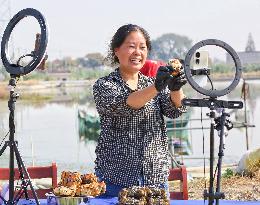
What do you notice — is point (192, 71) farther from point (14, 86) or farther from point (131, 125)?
point (14, 86)

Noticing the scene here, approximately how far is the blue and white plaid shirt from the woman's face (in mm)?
96

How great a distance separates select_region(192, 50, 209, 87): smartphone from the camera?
220 centimetres

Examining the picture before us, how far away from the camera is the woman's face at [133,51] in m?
2.79

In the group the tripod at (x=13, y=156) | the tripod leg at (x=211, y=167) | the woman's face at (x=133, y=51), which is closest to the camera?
the tripod leg at (x=211, y=167)

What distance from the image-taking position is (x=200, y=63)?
2.22 metres

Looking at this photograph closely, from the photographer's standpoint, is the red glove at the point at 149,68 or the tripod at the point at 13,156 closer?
the tripod at the point at 13,156

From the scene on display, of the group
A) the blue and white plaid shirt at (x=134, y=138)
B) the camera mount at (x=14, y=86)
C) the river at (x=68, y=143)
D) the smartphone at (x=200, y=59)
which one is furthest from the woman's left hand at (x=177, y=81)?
the river at (x=68, y=143)

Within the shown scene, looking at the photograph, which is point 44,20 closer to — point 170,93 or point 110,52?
point 110,52

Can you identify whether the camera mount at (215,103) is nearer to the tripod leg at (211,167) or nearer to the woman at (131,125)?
the tripod leg at (211,167)

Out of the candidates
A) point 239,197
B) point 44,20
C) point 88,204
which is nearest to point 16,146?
point 88,204

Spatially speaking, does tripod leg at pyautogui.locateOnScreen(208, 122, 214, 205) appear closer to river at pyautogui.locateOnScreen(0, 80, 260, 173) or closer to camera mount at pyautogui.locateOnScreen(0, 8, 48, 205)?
camera mount at pyautogui.locateOnScreen(0, 8, 48, 205)

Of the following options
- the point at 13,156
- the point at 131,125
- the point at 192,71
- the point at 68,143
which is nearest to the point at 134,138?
the point at 131,125

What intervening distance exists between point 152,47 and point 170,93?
297 millimetres

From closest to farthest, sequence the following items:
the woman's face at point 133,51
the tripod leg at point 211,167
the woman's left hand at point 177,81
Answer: the tripod leg at point 211,167
the woman's left hand at point 177,81
the woman's face at point 133,51
